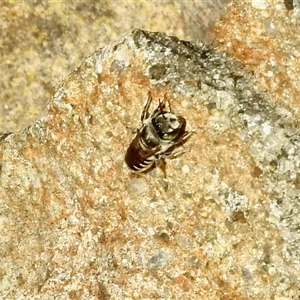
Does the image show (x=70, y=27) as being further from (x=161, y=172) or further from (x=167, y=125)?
(x=161, y=172)

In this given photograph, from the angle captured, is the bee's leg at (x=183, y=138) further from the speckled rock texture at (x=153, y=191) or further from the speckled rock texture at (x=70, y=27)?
the speckled rock texture at (x=70, y=27)

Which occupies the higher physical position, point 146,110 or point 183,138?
point 146,110

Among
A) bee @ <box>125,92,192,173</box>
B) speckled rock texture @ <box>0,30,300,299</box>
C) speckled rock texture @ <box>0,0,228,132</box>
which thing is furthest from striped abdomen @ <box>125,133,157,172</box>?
speckled rock texture @ <box>0,0,228,132</box>

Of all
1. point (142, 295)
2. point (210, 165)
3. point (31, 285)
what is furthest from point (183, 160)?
point (31, 285)

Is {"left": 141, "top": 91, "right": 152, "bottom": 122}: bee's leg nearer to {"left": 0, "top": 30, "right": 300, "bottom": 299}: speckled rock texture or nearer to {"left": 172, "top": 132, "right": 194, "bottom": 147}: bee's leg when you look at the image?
{"left": 0, "top": 30, "right": 300, "bottom": 299}: speckled rock texture

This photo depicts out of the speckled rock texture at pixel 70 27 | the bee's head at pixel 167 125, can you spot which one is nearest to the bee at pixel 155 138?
the bee's head at pixel 167 125

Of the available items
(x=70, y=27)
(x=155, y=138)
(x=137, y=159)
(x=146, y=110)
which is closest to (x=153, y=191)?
(x=137, y=159)

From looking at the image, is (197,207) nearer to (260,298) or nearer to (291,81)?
(260,298)
